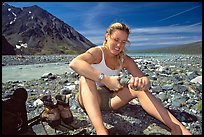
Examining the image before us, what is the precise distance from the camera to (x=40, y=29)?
53.9ft

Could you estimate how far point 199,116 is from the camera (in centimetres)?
208

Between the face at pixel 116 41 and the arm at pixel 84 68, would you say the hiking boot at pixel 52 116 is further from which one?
the face at pixel 116 41

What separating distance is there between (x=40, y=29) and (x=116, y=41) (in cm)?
1536

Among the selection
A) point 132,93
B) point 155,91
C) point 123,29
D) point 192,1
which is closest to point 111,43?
point 123,29

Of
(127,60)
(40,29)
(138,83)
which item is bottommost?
(138,83)

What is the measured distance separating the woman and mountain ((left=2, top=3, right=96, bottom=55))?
448mm

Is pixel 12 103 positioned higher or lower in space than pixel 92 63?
lower

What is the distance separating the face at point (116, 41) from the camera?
5.65 feet

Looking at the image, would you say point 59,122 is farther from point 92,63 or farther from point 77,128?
point 92,63

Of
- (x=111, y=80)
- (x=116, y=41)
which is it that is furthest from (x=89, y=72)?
(x=116, y=41)

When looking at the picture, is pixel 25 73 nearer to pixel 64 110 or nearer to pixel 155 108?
pixel 64 110

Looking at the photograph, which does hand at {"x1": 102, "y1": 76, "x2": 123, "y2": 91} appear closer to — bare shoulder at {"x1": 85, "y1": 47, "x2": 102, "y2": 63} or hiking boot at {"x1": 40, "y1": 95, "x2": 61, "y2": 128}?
bare shoulder at {"x1": 85, "y1": 47, "x2": 102, "y2": 63}

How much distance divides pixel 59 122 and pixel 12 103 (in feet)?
1.14

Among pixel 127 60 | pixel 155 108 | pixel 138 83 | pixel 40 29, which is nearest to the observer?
pixel 138 83
